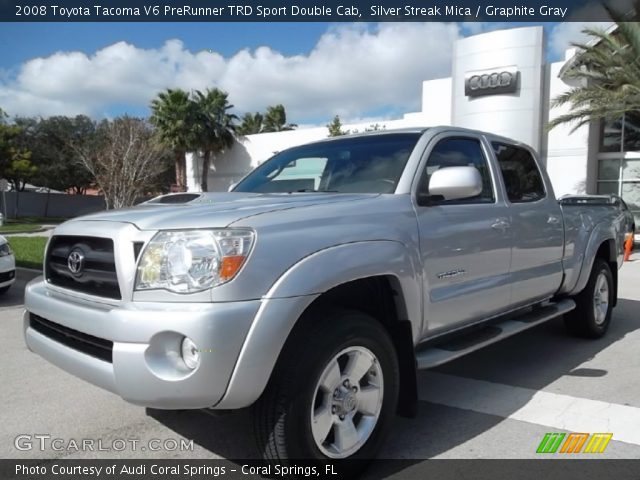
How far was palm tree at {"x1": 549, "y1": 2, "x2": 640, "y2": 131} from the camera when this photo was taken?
15.2 m

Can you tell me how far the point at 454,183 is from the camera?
10.6 ft

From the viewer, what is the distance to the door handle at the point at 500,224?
3.93 metres

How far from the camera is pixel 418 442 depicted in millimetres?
3309

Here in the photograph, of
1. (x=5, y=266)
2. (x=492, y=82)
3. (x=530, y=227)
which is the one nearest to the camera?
(x=530, y=227)

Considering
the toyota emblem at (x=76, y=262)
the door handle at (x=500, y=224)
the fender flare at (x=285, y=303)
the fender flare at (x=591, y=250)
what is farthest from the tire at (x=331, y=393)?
the fender flare at (x=591, y=250)

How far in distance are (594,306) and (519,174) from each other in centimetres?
192

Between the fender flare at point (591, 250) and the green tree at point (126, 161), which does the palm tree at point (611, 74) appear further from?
the green tree at point (126, 161)

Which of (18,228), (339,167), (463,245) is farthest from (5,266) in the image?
(18,228)

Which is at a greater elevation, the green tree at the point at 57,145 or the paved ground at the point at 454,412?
the green tree at the point at 57,145

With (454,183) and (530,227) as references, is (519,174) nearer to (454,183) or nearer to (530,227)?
(530,227)

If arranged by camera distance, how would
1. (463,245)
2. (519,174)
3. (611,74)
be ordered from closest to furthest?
(463,245) < (519,174) < (611,74)

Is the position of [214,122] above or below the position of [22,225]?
above

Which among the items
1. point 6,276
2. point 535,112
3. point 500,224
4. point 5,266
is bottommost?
point 6,276

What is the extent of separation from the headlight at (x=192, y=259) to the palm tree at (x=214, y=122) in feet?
105
